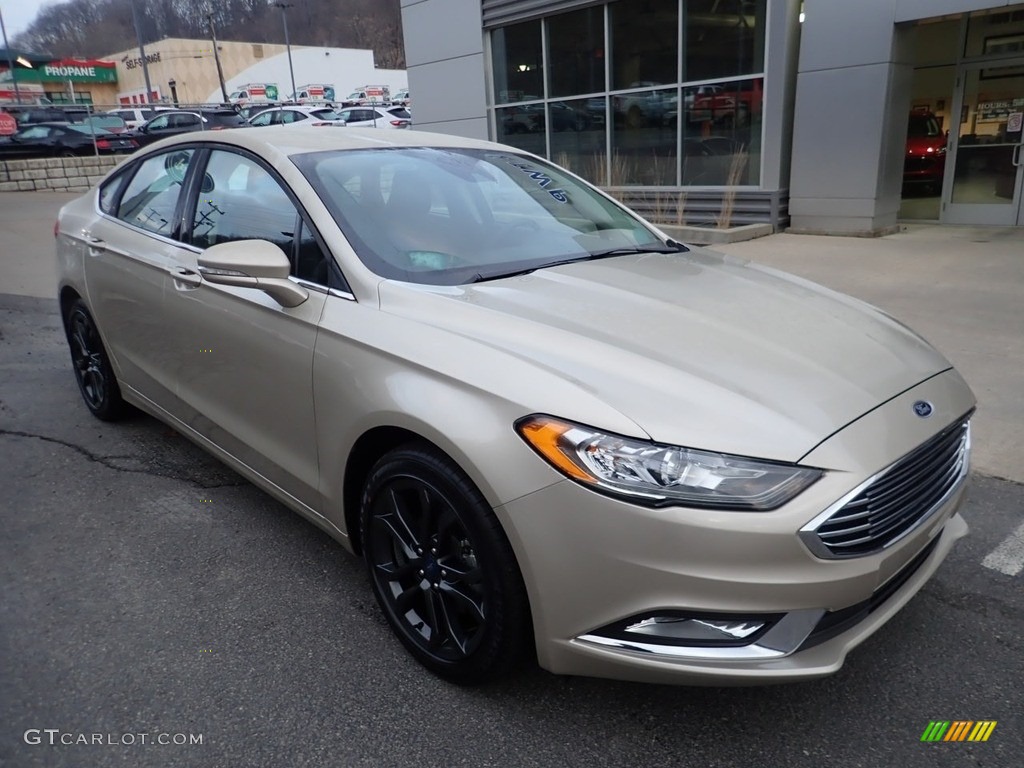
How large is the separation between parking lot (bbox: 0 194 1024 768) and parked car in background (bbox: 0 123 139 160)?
2539 centimetres

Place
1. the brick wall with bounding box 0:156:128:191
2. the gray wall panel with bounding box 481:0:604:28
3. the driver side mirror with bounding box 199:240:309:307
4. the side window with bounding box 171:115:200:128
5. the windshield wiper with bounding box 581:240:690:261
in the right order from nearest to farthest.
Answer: the driver side mirror with bounding box 199:240:309:307 → the windshield wiper with bounding box 581:240:690:261 → the gray wall panel with bounding box 481:0:604:28 → the brick wall with bounding box 0:156:128:191 → the side window with bounding box 171:115:200:128

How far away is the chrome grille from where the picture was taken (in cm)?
190

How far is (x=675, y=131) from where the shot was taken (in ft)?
39.0

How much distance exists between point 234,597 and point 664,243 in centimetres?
234

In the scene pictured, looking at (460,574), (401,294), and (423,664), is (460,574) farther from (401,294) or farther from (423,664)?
(401,294)

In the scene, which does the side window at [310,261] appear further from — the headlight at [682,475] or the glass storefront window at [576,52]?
the glass storefront window at [576,52]

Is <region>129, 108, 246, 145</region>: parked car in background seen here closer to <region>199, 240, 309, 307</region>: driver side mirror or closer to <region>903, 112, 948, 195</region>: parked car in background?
<region>903, 112, 948, 195</region>: parked car in background

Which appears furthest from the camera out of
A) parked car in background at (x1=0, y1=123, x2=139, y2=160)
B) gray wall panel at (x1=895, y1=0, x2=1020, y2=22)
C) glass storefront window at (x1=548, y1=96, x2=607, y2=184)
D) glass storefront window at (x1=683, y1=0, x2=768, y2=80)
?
parked car in background at (x1=0, y1=123, x2=139, y2=160)

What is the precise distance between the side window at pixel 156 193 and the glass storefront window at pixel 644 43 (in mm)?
9285

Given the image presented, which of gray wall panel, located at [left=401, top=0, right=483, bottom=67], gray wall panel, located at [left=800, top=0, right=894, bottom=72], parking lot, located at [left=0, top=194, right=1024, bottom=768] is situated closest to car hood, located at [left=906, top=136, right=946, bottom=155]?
gray wall panel, located at [left=800, top=0, right=894, bottom=72]

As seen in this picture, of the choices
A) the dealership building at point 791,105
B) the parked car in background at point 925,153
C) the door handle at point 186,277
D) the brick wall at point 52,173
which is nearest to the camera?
the door handle at point 186,277

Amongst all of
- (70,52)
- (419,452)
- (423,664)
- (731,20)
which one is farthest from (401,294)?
(70,52)

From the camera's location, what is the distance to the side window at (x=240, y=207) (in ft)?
9.83

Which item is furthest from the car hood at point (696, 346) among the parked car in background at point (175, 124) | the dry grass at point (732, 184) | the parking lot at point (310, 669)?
the parked car in background at point (175, 124)
